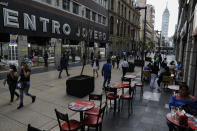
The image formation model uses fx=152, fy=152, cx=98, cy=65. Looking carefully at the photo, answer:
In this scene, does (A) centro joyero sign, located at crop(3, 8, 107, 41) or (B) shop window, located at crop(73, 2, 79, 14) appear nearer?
(A) centro joyero sign, located at crop(3, 8, 107, 41)

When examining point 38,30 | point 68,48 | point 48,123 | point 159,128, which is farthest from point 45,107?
point 68,48

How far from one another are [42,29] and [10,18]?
4116 millimetres

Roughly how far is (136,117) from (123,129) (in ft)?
3.86

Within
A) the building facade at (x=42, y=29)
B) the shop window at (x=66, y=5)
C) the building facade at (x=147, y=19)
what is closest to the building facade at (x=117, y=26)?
the building facade at (x=42, y=29)

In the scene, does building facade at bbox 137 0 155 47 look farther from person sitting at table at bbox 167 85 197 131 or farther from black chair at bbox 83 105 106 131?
black chair at bbox 83 105 106 131

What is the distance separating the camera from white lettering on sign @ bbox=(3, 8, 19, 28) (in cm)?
1423

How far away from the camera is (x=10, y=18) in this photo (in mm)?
14664

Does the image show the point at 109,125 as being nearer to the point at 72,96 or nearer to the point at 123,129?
the point at 123,129

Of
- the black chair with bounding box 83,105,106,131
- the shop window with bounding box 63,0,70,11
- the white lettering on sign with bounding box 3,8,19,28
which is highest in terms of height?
the shop window with bounding box 63,0,70,11

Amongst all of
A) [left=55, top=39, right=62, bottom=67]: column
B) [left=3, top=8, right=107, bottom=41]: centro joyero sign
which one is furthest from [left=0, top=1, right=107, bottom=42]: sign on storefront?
[left=55, top=39, right=62, bottom=67]: column

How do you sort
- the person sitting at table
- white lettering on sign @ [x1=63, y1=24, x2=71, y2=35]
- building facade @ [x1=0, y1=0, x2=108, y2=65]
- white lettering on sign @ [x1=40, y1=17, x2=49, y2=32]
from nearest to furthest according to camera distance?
1. the person sitting at table
2. building facade @ [x1=0, y1=0, x2=108, y2=65]
3. white lettering on sign @ [x1=40, y1=17, x2=49, y2=32]
4. white lettering on sign @ [x1=63, y1=24, x2=71, y2=35]

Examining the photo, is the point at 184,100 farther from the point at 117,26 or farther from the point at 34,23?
the point at 117,26

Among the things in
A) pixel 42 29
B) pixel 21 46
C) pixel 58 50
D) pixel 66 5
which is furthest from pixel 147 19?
pixel 21 46

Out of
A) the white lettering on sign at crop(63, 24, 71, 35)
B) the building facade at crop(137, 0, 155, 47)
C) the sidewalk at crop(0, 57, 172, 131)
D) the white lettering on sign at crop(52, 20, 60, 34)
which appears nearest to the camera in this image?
A: the sidewalk at crop(0, 57, 172, 131)
